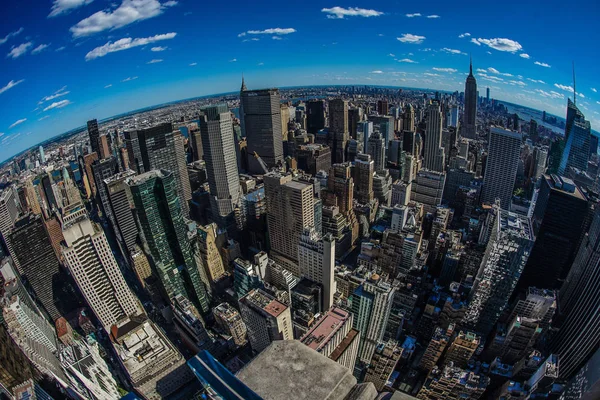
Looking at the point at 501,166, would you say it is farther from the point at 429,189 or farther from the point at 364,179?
the point at 364,179

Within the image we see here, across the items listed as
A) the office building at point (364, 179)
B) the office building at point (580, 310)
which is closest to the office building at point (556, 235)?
the office building at point (580, 310)

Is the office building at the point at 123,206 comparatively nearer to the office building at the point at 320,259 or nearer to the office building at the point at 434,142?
the office building at the point at 320,259

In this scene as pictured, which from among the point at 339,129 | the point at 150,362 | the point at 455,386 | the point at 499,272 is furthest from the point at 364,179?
the point at 150,362

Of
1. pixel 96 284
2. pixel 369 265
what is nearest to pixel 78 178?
pixel 96 284

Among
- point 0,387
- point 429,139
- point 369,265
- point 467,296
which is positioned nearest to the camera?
point 0,387

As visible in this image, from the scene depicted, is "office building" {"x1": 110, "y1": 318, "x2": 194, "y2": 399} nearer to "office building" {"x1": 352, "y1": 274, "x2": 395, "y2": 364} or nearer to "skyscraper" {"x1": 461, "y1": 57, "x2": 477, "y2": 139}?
"office building" {"x1": 352, "y1": 274, "x2": 395, "y2": 364}

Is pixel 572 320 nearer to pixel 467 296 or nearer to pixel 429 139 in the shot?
pixel 467 296

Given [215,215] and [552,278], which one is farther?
[215,215]
